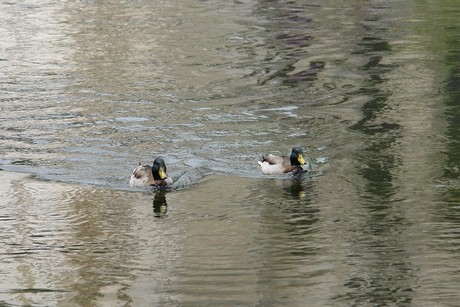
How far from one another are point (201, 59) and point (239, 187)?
10893 millimetres

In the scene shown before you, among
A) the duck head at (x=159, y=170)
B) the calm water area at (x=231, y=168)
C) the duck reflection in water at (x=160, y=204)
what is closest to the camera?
the calm water area at (x=231, y=168)

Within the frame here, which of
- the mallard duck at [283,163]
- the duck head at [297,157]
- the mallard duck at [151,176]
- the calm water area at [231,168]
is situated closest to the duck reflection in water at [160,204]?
the calm water area at [231,168]

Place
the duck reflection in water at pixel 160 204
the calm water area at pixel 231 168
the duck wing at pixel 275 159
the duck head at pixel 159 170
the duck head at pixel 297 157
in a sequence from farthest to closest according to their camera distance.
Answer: the duck wing at pixel 275 159 → the duck head at pixel 297 157 → the duck head at pixel 159 170 → the duck reflection in water at pixel 160 204 → the calm water area at pixel 231 168

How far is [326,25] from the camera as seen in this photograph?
3241 cm

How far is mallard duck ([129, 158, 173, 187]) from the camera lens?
50.5 ft

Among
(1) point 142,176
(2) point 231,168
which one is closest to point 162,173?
(1) point 142,176

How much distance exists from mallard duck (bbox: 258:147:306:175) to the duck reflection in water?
4.52 feet

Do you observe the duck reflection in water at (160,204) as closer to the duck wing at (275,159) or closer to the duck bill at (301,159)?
the duck wing at (275,159)

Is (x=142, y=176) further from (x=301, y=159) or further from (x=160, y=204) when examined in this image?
(x=301, y=159)

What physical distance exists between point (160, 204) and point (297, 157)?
1.98 meters

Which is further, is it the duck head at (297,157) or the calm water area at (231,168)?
the duck head at (297,157)

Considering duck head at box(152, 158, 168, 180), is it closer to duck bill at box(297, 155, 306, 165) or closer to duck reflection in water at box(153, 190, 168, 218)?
duck reflection in water at box(153, 190, 168, 218)

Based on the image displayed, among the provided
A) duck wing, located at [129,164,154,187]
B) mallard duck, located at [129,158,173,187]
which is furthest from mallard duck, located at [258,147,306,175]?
duck wing, located at [129,164,154,187]

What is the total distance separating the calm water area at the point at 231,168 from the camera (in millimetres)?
11461
